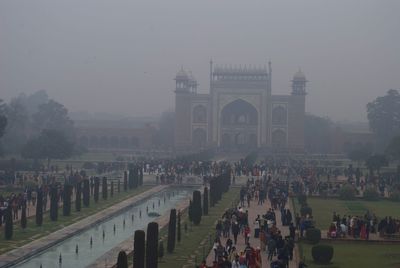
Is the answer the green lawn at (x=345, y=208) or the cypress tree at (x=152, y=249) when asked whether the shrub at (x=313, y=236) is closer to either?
the green lawn at (x=345, y=208)

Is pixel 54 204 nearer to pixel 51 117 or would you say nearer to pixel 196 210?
pixel 196 210

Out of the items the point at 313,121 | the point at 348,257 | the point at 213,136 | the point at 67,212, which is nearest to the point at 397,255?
the point at 348,257

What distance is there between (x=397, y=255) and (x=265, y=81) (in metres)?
44.6

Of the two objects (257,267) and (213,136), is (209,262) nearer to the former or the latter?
(257,267)

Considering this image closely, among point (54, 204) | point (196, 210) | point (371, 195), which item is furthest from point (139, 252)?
point (371, 195)

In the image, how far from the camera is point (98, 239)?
17.2 meters

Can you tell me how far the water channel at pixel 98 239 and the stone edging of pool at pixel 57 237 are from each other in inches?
3.9

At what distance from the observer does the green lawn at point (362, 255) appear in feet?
44.8

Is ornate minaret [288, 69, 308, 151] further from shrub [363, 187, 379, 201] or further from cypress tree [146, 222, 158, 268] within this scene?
cypress tree [146, 222, 158, 268]

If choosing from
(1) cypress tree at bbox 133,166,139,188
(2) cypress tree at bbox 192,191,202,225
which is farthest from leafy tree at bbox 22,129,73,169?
(2) cypress tree at bbox 192,191,202,225

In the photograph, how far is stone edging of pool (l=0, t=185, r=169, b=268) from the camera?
13.8m

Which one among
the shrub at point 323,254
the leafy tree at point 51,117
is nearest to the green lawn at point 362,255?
the shrub at point 323,254

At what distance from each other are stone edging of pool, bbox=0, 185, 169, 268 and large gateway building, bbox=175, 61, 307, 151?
34.1 meters

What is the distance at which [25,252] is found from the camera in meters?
14.3
